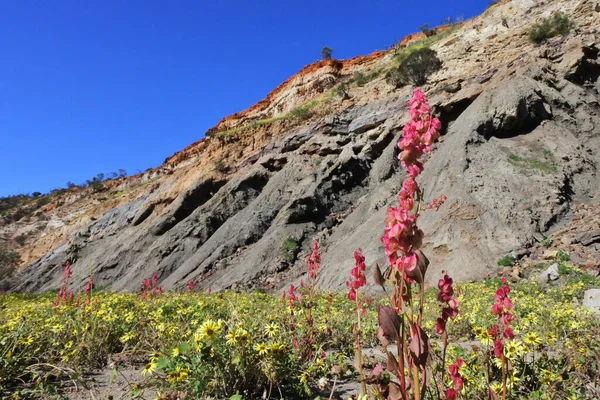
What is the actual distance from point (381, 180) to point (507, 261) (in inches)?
341

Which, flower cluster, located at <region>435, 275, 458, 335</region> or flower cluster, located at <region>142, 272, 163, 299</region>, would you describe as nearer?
flower cluster, located at <region>435, 275, 458, 335</region>

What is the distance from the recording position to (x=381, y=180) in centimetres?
1756

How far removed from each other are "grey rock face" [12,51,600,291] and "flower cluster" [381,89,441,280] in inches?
356

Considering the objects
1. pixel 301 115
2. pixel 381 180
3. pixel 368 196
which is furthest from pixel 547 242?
pixel 301 115

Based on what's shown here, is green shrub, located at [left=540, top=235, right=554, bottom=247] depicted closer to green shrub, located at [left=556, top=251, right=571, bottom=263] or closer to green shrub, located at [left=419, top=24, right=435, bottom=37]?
green shrub, located at [left=556, top=251, right=571, bottom=263]

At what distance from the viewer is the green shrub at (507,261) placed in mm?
9328

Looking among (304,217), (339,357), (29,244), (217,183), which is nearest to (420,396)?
(339,357)

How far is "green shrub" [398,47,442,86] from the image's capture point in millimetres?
22531

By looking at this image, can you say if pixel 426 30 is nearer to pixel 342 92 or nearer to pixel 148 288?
pixel 342 92

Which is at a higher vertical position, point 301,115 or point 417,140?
point 301,115

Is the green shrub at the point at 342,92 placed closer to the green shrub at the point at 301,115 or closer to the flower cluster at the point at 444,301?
the green shrub at the point at 301,115

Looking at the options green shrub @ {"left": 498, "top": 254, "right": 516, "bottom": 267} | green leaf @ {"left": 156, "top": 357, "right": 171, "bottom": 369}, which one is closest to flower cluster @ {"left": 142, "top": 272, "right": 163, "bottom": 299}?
green leaf @ {"left": 156, "top": 357, "right": 171, "bottom": 369}

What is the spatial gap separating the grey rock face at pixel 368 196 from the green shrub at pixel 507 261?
30cm

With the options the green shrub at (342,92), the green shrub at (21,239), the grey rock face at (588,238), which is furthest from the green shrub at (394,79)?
the green shrub at (21,239)
